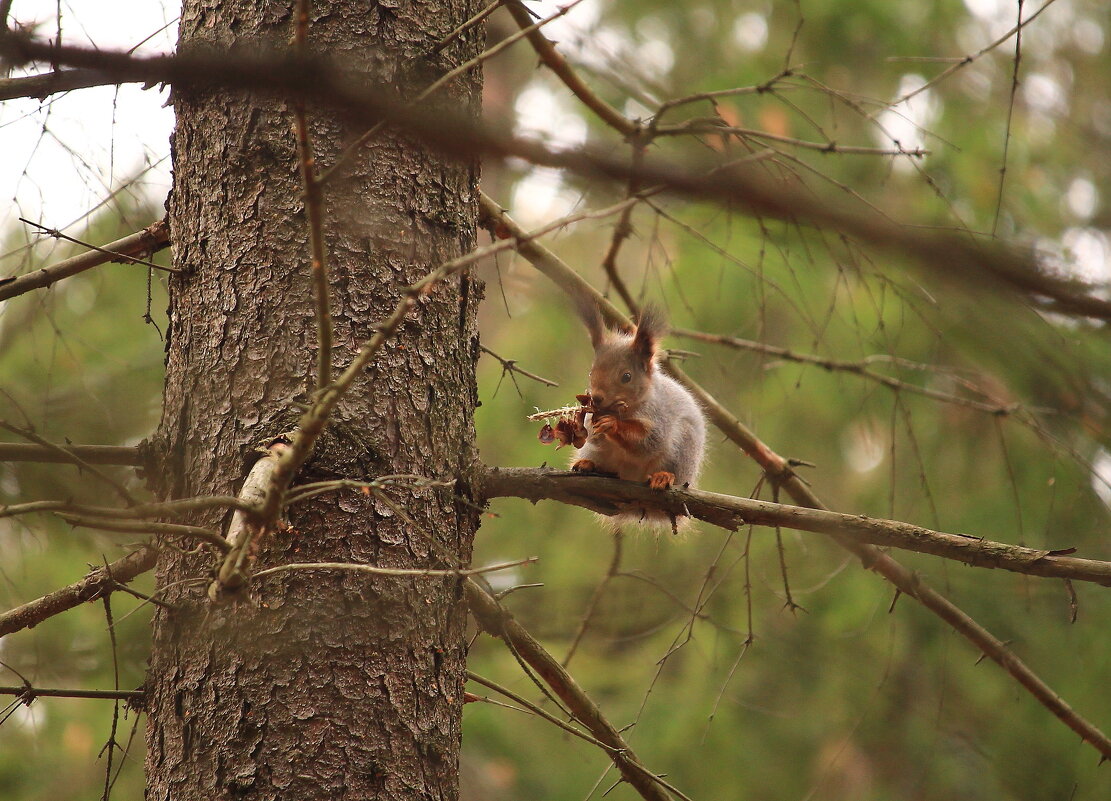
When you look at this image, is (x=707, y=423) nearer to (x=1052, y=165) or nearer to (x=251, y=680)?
(x=251, y=680)

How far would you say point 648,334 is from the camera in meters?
3.02

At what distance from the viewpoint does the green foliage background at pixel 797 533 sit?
376cm

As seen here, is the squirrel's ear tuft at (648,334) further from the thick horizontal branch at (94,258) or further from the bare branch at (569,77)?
the thick horizontal branch at (94,258)

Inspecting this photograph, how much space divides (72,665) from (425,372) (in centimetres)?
177

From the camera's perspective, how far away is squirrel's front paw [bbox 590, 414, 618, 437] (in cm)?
274

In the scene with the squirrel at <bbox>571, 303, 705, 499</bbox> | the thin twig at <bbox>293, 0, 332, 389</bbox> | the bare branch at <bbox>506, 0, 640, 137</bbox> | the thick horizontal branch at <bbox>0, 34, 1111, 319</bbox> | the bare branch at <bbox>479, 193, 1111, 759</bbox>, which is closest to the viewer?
the thick horizontal branch at <bbox>0, 34, 1111, 319</bbox>

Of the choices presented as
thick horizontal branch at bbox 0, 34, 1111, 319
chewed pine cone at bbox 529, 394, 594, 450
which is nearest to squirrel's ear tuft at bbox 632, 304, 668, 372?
chewed pine cone at bbox 529, 394, 594, 450

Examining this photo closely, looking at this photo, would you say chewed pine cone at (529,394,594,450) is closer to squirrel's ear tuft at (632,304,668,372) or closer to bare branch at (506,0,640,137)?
squirrel's ear tuft at (632,304,668,372)

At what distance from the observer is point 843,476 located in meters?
6.43

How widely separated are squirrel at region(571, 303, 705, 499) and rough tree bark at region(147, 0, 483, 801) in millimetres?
904

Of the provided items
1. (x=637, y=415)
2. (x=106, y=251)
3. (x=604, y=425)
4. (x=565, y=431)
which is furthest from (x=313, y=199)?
(x=637, y=415)

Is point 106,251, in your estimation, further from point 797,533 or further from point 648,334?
point 797,533

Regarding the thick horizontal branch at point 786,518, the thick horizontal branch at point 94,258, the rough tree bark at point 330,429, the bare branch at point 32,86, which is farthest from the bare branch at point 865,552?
the bare branch at point 32,86

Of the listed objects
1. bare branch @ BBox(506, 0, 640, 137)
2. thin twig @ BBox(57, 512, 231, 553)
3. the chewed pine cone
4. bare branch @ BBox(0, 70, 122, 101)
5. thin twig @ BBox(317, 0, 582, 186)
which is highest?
bare branch @ BBox(506, 0, 640, 137)
